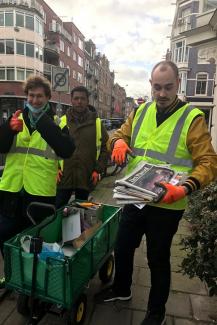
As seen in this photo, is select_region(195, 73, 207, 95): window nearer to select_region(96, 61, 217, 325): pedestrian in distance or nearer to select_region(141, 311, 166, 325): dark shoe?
select_region(96, 61, 217, 325): pedestrian in distance

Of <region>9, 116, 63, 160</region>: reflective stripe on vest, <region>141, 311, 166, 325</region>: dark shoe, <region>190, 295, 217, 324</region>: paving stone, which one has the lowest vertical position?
A: <region>190, 295, 217, 324</region>: paving stone

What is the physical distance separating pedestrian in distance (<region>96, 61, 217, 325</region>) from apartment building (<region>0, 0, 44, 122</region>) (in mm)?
33603

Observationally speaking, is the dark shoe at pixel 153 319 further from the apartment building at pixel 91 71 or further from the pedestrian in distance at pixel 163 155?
the apartment building at pixel 91 71

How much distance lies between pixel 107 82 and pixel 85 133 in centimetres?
9542

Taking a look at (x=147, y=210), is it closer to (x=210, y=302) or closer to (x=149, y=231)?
(x=149, y=231)

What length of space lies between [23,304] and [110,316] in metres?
0.78

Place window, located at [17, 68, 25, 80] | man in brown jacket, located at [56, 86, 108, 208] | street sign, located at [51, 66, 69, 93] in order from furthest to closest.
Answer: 1. window, located at [17, 68, 25, 80]
2. street sign, located at [51, 66, 69, 93]
3. man in brown jacket, located at [56, 86, 108, 208]

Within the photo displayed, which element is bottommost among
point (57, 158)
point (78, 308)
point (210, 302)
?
point (210, 302)

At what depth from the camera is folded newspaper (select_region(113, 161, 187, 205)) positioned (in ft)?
7.57

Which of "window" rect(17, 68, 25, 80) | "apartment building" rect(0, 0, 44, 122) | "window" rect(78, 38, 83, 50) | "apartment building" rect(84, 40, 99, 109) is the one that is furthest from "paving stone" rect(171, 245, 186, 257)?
"apartment building" rect(84, 40, 99, 109)

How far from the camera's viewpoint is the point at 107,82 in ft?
317

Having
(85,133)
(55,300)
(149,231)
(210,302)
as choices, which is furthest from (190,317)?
(85,133)

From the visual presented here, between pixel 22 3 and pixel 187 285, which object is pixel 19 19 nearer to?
pixel 22 3

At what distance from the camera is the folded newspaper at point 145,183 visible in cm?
231
